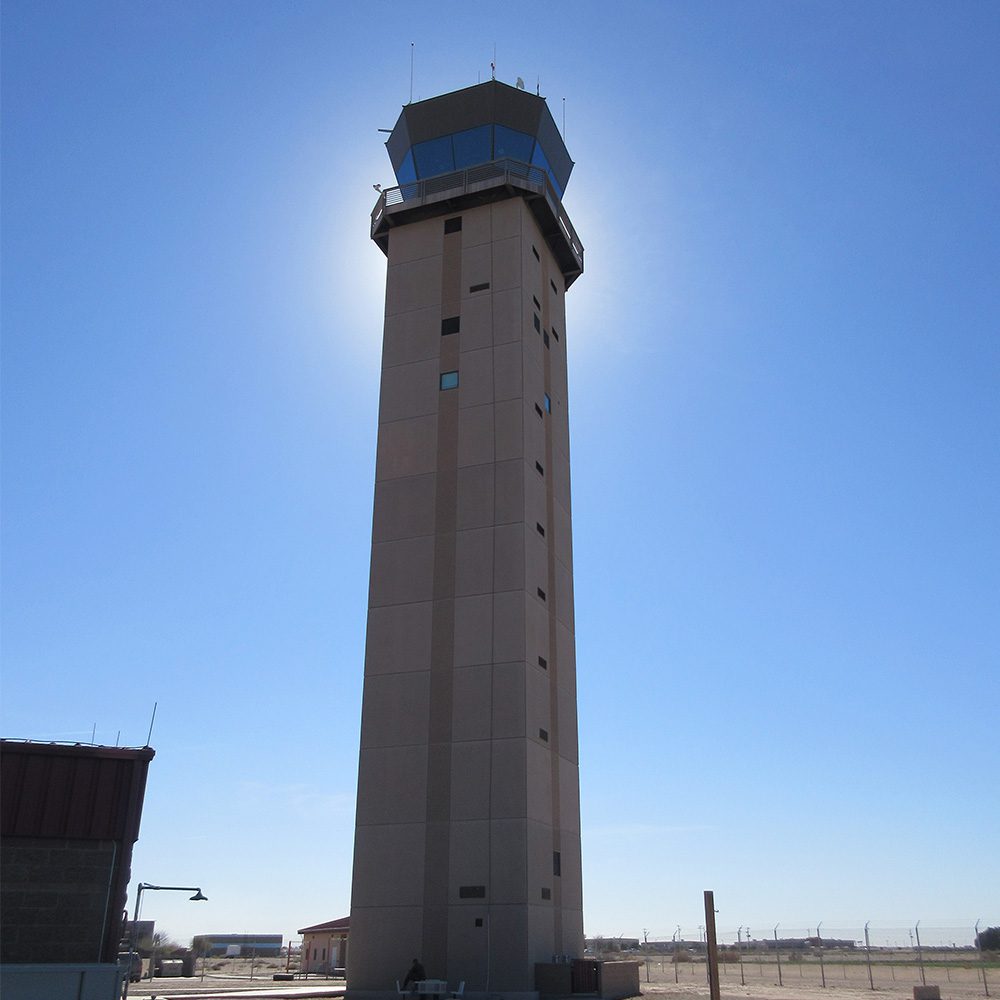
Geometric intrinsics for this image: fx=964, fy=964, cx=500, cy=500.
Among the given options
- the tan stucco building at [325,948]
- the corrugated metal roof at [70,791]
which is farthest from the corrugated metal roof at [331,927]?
the corrugated metal roof at [70,791]

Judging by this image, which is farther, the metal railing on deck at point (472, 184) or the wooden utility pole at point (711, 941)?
the metal railing on deck at point (472, 184)

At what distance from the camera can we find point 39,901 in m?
22.3

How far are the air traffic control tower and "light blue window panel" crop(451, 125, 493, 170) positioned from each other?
0.11 m

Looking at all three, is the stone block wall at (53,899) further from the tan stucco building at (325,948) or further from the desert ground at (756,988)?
the tan stucco building at (325,948)

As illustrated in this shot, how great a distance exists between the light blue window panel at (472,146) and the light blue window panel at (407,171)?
2461 mm

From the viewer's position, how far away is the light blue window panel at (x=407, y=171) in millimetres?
49162

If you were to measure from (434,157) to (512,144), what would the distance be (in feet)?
13.1

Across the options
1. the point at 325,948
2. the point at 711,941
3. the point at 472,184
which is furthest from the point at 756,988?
the point at 472,184

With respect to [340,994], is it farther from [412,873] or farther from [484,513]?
[484,513]

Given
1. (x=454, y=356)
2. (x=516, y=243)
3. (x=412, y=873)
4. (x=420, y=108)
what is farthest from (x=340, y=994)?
(x=420, y=108)

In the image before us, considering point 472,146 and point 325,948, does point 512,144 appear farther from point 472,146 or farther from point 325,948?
point 325,948

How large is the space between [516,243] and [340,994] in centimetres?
3198

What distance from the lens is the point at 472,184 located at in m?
46.2

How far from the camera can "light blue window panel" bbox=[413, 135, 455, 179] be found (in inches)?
1901
